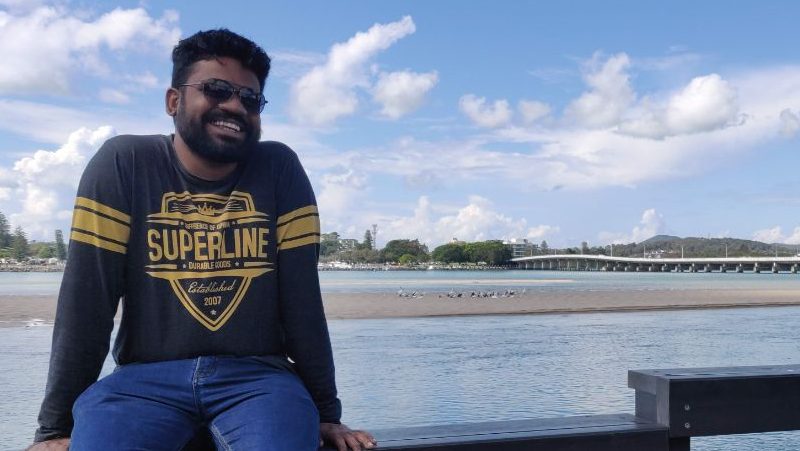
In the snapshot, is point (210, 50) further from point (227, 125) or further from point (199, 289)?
point (199, 289)

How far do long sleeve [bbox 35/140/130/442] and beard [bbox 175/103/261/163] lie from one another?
0.96ft

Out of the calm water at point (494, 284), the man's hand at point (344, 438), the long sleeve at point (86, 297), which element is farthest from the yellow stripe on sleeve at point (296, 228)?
the calm water at point (494, 284)

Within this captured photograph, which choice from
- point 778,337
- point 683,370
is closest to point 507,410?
point 683,370

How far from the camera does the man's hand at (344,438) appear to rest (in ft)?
8.92

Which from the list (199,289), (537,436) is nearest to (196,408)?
(199,289)

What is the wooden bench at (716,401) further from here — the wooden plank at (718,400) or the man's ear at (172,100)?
the man's ear at (172,100)

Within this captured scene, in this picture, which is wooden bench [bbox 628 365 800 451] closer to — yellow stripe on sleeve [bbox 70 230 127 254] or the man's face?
the man's face

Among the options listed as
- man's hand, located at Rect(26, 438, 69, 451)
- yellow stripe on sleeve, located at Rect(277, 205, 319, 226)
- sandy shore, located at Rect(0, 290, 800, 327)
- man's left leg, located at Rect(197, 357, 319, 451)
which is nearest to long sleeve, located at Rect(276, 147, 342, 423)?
yellow stripe on sleeve, located at Rect(277, 205, 319, 226)

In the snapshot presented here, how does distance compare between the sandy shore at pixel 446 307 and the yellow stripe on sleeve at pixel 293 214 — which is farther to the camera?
the sandy shore at pixel 446 307

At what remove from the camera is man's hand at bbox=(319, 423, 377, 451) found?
2.72m

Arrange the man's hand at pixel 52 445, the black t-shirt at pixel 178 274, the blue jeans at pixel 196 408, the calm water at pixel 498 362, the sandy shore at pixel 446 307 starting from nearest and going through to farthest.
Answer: the blue jeans at pixel 196 408 → the man's hand at pixel 52 445 → the black t-shirt at pixel 178 274 → the calm water at pixel 498 362 → the sandy shore at pixel 446 307

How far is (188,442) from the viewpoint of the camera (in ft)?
8.55

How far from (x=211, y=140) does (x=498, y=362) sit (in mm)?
10902

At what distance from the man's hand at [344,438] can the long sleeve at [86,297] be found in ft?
2.47
